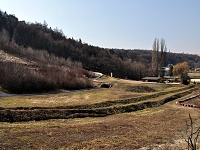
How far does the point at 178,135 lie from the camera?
16500 mm

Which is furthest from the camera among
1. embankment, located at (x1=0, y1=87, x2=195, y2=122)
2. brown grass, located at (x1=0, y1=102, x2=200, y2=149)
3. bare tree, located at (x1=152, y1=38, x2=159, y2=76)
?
bare tree, located at (x1=152, y1=38, x2=159, y2=76)

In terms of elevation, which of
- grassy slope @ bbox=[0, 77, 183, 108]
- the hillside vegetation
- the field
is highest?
the hillside vegetation

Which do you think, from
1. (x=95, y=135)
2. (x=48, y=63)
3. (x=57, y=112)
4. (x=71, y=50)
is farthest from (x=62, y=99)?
(x=71, y=50)

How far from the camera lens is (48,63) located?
6438 centimetres

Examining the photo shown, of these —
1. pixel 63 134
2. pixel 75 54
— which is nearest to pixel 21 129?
pixel 63 134

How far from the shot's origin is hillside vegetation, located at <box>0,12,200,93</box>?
113ft

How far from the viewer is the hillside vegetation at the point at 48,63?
113 feet

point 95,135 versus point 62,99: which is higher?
point 62,99

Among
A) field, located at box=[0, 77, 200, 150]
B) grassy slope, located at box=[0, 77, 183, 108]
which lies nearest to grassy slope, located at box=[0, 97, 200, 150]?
field, located at box=[0, 77, 200, 150]

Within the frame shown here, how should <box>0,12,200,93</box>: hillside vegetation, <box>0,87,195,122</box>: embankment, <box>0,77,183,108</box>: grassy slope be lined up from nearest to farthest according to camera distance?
<box>0,87,195,122</box>: embankment, <box>0,77,183,108</box>: grassy slope, <box>0,12,200,93</box>: hillside vegetation

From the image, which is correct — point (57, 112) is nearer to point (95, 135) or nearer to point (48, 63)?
point (95, 135)

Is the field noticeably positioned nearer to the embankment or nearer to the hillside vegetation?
the embankment

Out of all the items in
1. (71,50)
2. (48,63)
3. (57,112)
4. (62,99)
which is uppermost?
(71,50)

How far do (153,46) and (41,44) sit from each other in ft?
184
